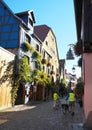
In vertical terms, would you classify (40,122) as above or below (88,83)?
below

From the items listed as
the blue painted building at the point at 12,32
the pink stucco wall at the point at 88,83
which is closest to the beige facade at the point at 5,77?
the blue painted building at the point at 12,32

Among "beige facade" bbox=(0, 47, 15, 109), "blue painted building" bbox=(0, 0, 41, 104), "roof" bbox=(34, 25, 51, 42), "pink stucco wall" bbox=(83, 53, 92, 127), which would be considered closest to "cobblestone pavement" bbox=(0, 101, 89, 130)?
"pink stucco wall" bbox=(83, 53, 92, 127)

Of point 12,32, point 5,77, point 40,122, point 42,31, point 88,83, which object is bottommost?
point 40,122

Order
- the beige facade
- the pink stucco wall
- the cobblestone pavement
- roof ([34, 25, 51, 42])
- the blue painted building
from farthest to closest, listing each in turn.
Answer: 1. roof ([34, 25, 51, 42])
2. the blue painted building
3. the beige facade
4. the cobblestone pavement
5. the pink stucco wall

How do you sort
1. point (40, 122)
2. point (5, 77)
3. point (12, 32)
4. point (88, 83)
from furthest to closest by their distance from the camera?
1. point (12, 32)
2. point (5, 77)
3. point (40, 122)
4. point (88, 83)

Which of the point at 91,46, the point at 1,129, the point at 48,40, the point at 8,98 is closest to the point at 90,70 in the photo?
the point at 91,46

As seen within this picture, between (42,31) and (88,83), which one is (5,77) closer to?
(88,83)

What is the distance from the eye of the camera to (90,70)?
972 centimetres

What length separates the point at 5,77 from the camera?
67.4 ft

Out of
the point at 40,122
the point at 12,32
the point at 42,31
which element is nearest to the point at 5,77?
the point at 12,32

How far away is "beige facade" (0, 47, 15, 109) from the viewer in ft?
65.0

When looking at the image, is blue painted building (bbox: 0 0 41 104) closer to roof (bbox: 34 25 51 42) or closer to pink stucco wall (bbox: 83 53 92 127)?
roof (bbox: 34 25 51 42)

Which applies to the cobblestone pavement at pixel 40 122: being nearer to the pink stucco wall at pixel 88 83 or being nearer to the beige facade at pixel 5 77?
the pink stucco wall at pixel 88 83

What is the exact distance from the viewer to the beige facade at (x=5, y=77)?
19797mm
